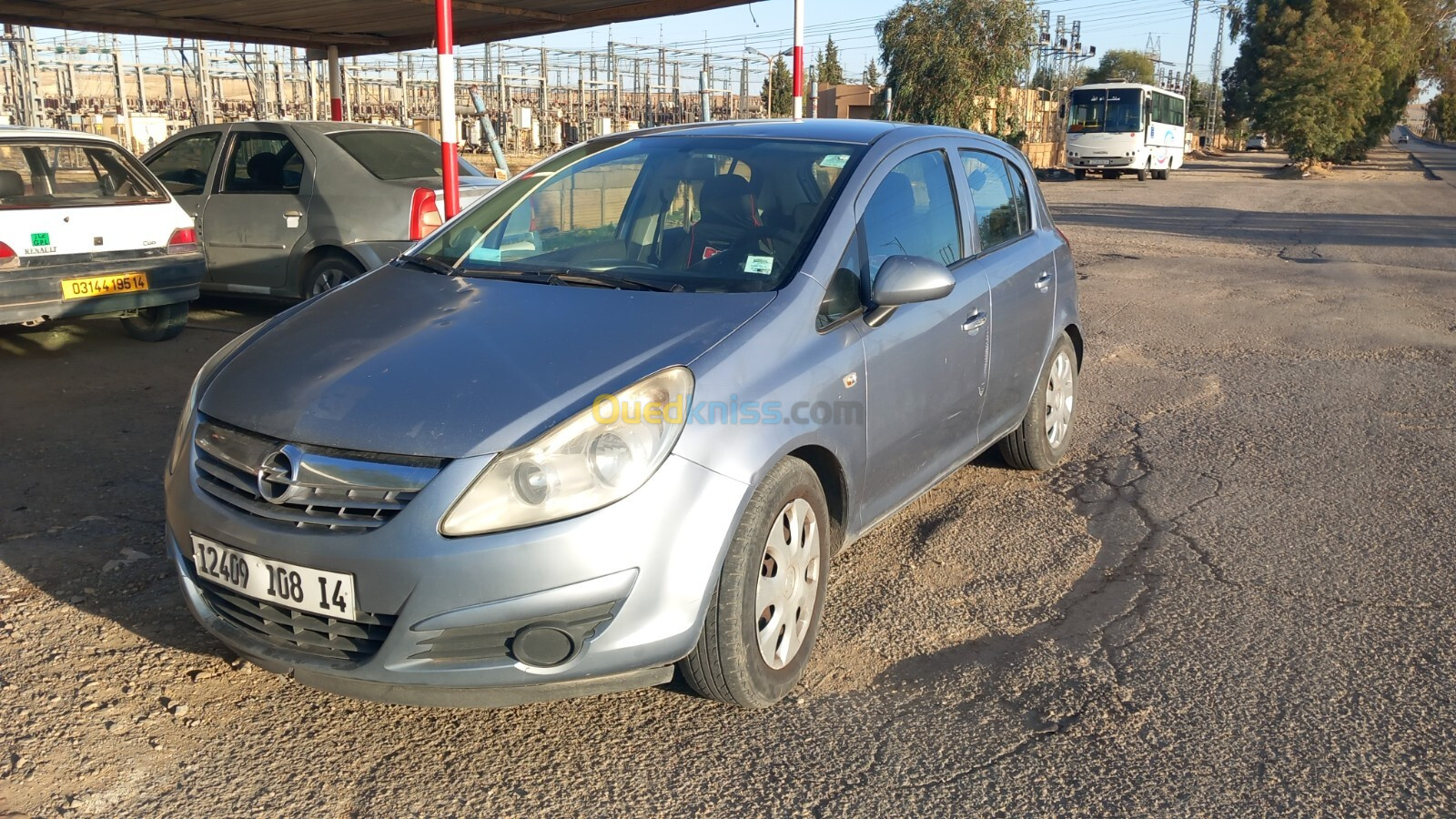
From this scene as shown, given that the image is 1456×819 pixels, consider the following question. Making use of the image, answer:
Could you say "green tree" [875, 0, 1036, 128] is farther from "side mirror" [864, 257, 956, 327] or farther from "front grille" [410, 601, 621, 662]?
"front grille" [410, 601, 621, 662]

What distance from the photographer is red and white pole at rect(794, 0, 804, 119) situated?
12.6 meters

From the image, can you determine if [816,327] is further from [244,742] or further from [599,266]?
[244,742]

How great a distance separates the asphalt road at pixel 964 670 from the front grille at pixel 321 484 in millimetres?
641

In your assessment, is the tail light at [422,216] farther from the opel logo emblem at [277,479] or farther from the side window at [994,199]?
the opel logo emblem at [277,479]

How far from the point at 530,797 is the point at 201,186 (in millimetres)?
7621

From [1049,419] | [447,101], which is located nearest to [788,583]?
[1049,419]

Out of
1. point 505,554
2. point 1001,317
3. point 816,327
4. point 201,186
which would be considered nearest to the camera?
point 505,554

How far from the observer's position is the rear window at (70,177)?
6957mm

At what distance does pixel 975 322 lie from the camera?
13.6ft

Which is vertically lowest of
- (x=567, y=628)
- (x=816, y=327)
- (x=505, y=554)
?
(x=567, y=628)

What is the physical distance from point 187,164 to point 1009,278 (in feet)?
23.6

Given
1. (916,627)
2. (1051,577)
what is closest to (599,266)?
(916,627)

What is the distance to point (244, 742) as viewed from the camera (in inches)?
115

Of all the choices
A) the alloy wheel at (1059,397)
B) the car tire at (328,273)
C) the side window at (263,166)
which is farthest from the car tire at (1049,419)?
the side window at (263,166)
